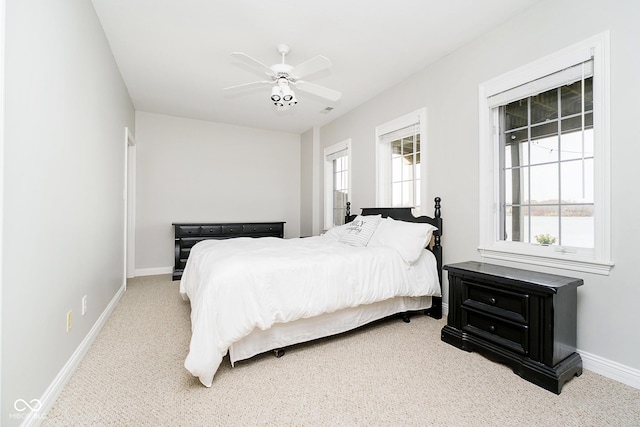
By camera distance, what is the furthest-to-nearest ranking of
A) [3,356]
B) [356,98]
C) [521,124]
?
1. [356,98]
2. [521,124]
3. [3,356]

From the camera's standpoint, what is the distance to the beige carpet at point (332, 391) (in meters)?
1.49

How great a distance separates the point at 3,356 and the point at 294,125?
480 centimetres

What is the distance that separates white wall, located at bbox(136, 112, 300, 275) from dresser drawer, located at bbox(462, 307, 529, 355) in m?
4.11

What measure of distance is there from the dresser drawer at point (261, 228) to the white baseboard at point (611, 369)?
4.13m

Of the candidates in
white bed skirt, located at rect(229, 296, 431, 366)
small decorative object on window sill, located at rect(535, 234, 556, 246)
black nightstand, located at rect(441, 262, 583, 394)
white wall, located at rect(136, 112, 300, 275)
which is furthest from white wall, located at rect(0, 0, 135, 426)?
small decorative object on window sill, located at rect(535, 234, 556, 246)

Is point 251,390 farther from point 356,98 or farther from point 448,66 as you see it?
point 356,98

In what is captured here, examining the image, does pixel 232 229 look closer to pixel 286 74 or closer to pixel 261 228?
pixel 261 228

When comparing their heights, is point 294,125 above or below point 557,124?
above

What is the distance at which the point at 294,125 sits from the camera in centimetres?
536

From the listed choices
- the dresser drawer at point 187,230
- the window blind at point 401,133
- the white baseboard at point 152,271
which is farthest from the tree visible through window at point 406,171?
the white baseboard at point 152,271

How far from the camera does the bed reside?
1814mm

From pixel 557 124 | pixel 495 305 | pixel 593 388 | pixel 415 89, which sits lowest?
pixel 593 388

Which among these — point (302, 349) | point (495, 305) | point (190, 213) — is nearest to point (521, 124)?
point (495, 305)

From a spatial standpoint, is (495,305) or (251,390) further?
(495,305)
